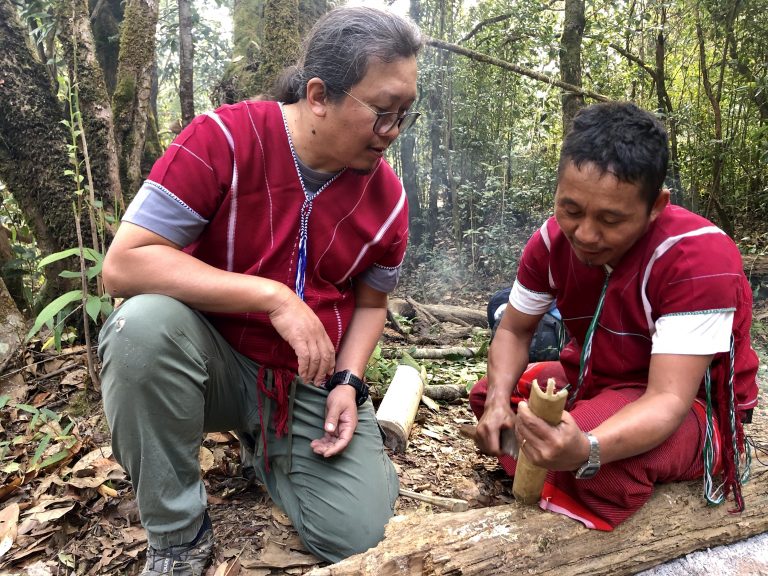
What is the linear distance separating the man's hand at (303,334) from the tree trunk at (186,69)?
2.79m

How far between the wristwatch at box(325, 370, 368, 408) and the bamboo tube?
694 mm

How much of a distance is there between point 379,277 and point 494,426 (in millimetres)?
709

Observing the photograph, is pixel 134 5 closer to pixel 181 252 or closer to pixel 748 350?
pixel 181 252

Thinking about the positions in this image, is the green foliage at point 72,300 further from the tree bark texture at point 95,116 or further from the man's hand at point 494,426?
the man's hand at point 494,426

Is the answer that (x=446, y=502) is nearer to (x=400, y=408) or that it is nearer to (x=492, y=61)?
(x=400, y=408)

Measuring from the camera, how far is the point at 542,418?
1.43 meters

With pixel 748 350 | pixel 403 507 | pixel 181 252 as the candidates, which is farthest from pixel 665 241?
pixel 181 252

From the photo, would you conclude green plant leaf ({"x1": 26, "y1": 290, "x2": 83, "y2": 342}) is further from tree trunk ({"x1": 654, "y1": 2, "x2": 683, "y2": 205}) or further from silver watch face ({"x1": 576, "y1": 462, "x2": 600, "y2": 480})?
tree trunk ({"x1": 654, "y1": 2, "x2": 683, "y2": 205})

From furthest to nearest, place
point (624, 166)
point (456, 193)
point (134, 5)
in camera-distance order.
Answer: point (456, 193), point (134, 5), point (624, 166)

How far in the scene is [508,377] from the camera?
2.17 m

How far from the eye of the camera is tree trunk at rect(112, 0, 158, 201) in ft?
12.6

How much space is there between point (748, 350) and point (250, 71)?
3.62m

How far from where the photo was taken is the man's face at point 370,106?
5.99ft

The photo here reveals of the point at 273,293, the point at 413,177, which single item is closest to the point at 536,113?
the point at 413,177
